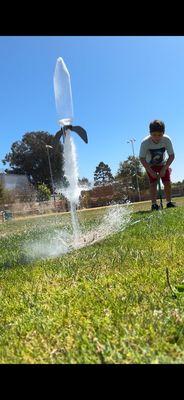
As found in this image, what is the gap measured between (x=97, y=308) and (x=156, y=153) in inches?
108

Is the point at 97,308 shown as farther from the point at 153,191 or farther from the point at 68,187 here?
the point at 153,191

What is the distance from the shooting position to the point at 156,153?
15.6ft

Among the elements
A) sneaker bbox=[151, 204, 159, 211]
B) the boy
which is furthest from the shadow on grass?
sneaker bbox=[151, 204, 159, 211]

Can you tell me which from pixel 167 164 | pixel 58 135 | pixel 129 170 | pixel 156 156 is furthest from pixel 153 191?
pixel 58 135

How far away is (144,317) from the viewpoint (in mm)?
2008

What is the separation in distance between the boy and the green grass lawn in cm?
92

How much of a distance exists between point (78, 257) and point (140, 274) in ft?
3.83

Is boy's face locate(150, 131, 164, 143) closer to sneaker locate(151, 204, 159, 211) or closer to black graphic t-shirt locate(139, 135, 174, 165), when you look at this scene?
black graphic t-shirt locate(139, 135, 174, 165)

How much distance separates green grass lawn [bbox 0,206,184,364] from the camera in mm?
1757
